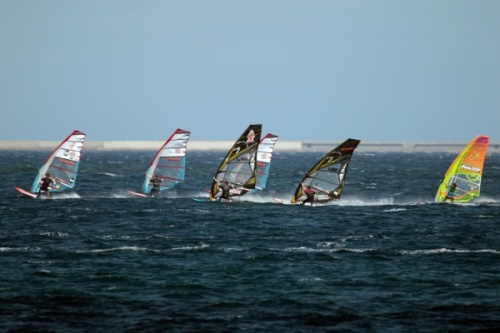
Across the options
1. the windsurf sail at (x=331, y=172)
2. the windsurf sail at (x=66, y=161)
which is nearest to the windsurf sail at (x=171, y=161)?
the windsurf sail at (x=66, y=161)

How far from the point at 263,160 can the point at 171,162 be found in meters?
6.39

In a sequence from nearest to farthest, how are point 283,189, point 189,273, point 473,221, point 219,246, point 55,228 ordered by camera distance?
1. point 189,273
2. point 219,246
3. point 55,228
4. point 473,221
5. point 283,189

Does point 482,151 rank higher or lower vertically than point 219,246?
higher

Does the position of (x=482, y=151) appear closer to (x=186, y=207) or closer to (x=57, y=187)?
(x=186, y=207)

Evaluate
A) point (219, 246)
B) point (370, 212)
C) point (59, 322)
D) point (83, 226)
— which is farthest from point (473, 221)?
point (59, 322)

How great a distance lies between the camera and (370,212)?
58219 mm

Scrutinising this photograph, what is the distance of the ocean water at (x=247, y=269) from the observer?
984 inches

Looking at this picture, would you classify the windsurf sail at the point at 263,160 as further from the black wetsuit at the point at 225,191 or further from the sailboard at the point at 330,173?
the sailboard at the point at 330,173

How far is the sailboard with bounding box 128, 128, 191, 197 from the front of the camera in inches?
2491

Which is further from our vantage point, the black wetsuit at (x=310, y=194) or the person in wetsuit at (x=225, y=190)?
the person in wetsuit at (x=225, y=190)

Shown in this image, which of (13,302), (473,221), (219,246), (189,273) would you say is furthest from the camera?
(473,221)

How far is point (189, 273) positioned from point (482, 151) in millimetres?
33913

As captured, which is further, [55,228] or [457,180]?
[457,180]

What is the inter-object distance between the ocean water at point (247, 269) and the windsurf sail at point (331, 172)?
190cm
